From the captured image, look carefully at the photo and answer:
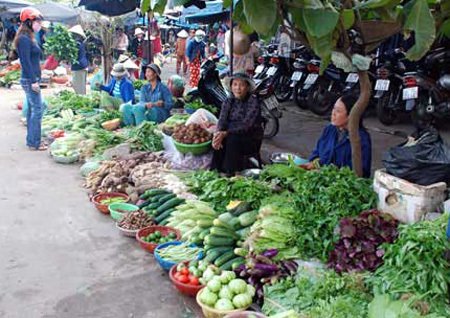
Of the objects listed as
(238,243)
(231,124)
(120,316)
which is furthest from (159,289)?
(231,124)

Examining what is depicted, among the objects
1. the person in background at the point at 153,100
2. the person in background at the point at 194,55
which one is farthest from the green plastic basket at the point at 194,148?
the person in background at the point at 194,55

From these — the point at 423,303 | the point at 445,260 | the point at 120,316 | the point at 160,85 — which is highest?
the point at 160,85

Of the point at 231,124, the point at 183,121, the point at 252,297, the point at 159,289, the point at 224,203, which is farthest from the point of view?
the point at 183,121

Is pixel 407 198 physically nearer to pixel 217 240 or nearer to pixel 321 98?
pixel 217 240

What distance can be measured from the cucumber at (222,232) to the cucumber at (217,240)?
0.03 meters

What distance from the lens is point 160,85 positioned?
7.04 m

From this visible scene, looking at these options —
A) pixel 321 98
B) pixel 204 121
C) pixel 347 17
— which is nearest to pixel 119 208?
pixel 204 121

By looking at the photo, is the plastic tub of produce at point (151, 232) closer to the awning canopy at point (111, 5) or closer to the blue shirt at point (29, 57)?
the blue shirt at point (29, 57)

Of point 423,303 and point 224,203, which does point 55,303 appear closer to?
point 224,203

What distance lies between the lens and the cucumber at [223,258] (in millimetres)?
3596

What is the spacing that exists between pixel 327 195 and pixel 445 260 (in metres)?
0.96

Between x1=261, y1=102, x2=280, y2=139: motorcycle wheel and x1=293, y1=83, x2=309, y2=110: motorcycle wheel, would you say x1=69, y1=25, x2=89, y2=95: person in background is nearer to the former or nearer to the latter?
x1=293, y1=83, x2=309, y2=110: motorcycle wheel

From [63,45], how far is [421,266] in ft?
31.3

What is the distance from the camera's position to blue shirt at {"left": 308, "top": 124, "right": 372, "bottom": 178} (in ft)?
13.4
